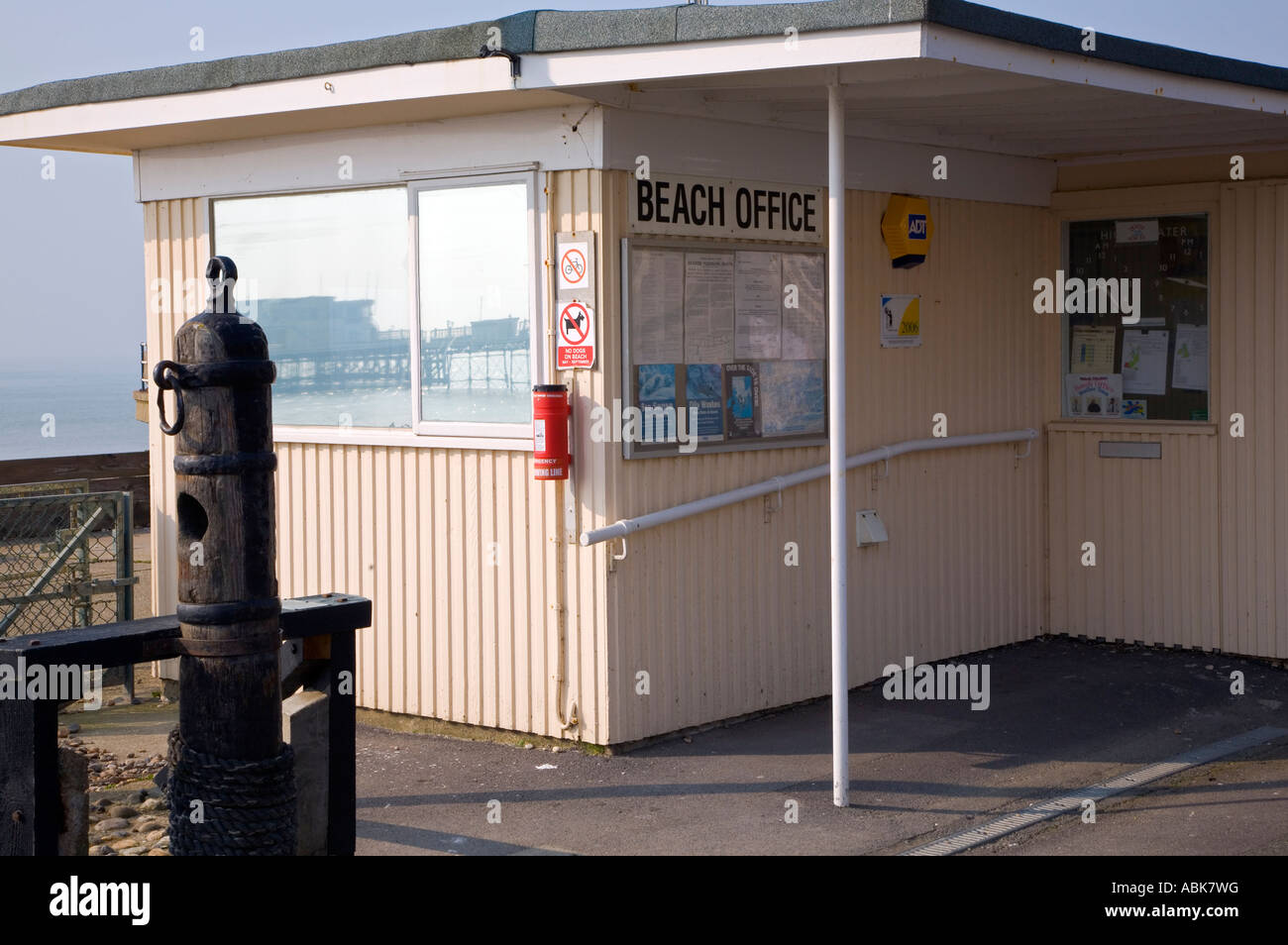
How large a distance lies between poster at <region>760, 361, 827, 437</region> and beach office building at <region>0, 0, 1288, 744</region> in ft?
0.07

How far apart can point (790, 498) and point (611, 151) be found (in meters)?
2.23

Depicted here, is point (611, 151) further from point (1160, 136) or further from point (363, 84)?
point (1160, 136)

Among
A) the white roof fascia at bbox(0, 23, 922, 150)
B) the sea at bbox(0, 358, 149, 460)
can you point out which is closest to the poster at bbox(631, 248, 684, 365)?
the white roof fascia at bbox(0, 23, 922, 150)

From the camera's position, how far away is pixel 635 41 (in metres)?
6.61

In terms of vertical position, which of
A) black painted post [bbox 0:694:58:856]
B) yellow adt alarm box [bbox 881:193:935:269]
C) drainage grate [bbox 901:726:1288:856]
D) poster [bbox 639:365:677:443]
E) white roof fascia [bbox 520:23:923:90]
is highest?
white roof fascia [bbox 520:23:923:90]

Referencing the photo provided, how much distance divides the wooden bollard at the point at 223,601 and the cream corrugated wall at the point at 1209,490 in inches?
280

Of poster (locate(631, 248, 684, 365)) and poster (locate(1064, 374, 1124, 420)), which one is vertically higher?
poster (locate(631, 248, 684, 365))

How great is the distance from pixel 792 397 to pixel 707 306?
819 mm

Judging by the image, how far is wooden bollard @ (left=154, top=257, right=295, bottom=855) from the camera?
14.0ft

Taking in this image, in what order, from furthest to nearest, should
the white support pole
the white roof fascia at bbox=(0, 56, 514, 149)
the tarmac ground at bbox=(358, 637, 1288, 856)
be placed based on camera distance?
the white roof fascia at bbox=(0, 56, 514, 149), the white support pole, the tarmac ground at bbox=(358, 637, 1288, 856)

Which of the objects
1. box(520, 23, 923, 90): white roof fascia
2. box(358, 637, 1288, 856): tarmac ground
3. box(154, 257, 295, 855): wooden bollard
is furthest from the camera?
box(358, 637, 1288, 856): tarmac ground

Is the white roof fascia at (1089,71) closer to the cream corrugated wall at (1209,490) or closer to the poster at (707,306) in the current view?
the cream corrugated wall at (1209,490)

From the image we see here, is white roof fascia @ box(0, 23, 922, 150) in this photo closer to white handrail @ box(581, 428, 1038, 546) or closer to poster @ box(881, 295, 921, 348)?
white handrail @ box(581, 428, 1038, 546)
